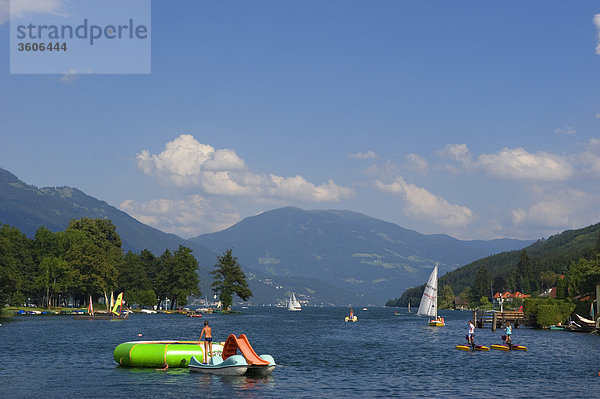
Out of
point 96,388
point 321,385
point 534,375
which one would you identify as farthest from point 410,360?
point 96,388

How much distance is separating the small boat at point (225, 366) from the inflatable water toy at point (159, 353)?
210 centimetres

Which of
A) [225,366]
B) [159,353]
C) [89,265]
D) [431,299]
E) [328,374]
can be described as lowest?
[431,299]

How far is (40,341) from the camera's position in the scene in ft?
275

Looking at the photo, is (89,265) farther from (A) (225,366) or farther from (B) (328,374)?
(A) (225,366)

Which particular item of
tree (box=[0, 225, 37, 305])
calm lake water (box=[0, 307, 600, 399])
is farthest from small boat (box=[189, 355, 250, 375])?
tree (box=[0, 225, 37, 305])

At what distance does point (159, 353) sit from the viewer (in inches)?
2136

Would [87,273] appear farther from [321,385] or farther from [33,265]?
[321,385]

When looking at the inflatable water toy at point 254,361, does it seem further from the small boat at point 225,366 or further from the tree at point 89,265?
the tree at point 89,265

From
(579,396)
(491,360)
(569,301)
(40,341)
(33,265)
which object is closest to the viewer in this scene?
Result: (579,396)

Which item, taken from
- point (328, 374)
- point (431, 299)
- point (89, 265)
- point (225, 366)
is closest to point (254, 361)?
point (225, 366)

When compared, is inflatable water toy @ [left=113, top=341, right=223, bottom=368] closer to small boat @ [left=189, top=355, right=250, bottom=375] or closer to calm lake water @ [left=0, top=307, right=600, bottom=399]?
calm lake water @ [left=0, top=307, right=600, bottom=399]

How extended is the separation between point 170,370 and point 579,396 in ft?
101

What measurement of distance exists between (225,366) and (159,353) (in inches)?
317

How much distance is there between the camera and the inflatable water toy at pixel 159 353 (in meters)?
53.8
